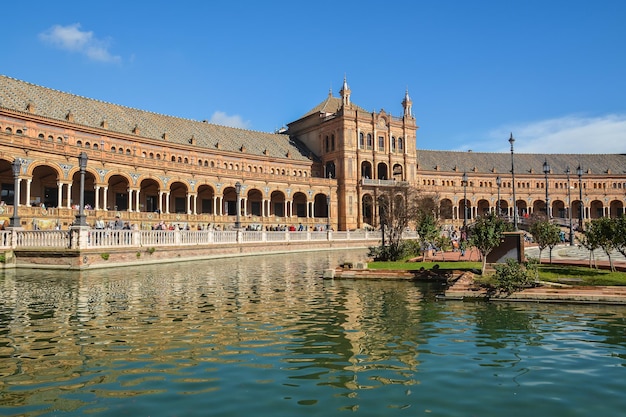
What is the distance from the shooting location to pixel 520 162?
91125 mm

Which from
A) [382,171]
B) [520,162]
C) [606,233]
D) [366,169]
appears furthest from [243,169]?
[520,162]

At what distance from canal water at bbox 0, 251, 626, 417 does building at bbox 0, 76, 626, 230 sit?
21.9 m

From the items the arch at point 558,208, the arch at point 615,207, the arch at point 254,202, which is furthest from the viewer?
the arch at point 615,207

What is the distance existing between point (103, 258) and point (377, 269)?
13893 millimetres

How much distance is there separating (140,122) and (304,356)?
54625 mm

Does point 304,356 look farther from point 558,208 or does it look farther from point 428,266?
point 558,208

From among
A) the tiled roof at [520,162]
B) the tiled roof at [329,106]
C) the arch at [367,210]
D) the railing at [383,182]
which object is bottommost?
the arch at [367,210]

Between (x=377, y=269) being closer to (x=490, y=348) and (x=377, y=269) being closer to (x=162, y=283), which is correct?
(x=162, y=283)

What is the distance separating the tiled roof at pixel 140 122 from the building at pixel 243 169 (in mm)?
175

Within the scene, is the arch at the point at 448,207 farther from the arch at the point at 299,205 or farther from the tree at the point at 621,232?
the tree at the point at 621,232

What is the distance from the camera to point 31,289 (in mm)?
16625

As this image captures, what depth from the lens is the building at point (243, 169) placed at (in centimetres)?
4242

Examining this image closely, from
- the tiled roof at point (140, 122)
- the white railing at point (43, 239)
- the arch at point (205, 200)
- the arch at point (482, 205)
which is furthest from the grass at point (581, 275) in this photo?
the arch at point (482, 205)

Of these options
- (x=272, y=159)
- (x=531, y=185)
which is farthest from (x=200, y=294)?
(x=531, y=185)
